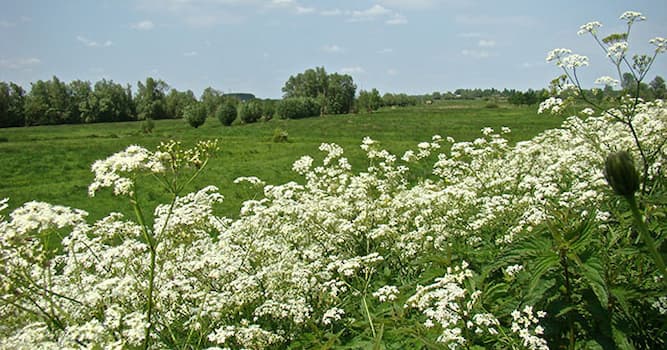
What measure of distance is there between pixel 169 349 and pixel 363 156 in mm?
32883

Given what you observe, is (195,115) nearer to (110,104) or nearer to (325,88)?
(110,104)

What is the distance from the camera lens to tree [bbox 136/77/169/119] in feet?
365

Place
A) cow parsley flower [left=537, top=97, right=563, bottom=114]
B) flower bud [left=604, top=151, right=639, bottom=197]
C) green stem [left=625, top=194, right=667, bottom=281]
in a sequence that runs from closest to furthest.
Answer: green stem [left=625, top=194, right=667, bottom=281] < flower bud [left=604, top=151, right=639, bottom=197] < cow parsley flower [left=537, top=97, right=563, bottom=114]

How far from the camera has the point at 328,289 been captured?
214 inches

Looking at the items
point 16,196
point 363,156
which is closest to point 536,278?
point 16,196

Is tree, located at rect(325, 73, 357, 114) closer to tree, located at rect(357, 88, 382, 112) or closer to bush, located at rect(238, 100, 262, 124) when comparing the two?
tree, located at rect(357, 88, 382, 112)

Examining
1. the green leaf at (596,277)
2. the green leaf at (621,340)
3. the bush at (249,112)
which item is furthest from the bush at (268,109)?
the green leaf at (621,340)

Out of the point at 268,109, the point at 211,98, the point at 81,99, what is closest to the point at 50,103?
the point at 81,99

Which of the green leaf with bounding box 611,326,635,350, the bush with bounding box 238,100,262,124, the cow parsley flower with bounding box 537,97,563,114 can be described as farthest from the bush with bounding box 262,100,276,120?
the green leaf with bounding box 611,326,635,350

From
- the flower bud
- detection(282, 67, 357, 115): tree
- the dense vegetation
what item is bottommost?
the dense vegetation

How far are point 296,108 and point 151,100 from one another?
118 ft

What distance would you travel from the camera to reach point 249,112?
9550cm

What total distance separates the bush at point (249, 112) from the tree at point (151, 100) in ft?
91.3

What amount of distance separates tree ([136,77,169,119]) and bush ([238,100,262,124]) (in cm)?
2783
